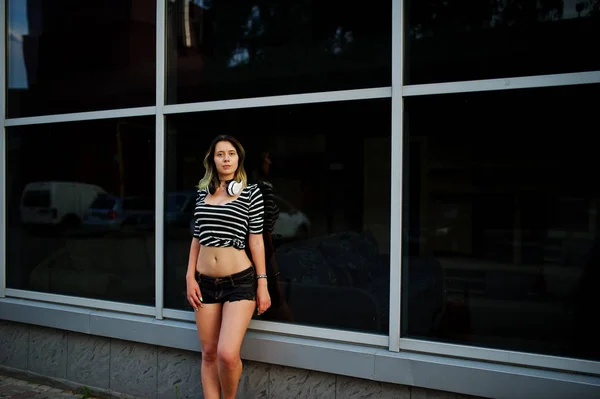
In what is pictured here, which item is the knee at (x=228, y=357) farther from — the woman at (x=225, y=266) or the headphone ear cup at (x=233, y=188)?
the headphone ear cup at (x=233, y=188)

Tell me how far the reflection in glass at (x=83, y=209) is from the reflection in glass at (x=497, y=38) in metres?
2.42

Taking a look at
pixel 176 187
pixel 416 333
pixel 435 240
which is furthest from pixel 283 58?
pixel 416 333

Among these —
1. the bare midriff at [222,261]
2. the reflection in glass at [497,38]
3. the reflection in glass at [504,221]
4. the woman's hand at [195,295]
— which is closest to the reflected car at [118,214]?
the woman's hand at [195,295]

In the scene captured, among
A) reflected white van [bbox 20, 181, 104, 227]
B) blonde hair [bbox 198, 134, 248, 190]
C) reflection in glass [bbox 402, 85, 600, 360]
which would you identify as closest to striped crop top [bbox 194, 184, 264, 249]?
blonde hair [bbox 198, 134, 248, 190]

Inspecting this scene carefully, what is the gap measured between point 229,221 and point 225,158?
1.39 ft

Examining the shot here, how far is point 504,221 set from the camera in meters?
3.48

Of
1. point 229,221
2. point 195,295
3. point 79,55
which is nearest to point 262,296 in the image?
point 195,295

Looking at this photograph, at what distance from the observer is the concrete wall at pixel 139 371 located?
382 cm

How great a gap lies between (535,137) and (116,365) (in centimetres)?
377

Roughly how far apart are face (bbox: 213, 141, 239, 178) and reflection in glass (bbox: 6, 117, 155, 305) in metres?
1.32

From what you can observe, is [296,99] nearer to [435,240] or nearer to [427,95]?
[427,95]

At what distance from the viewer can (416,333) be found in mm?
3684

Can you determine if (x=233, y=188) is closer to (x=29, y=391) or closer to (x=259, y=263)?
(x=259, y=263)

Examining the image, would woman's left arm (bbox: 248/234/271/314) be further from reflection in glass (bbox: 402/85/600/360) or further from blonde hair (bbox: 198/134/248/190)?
reflection in glass (bbox: 402/85/600/360)
